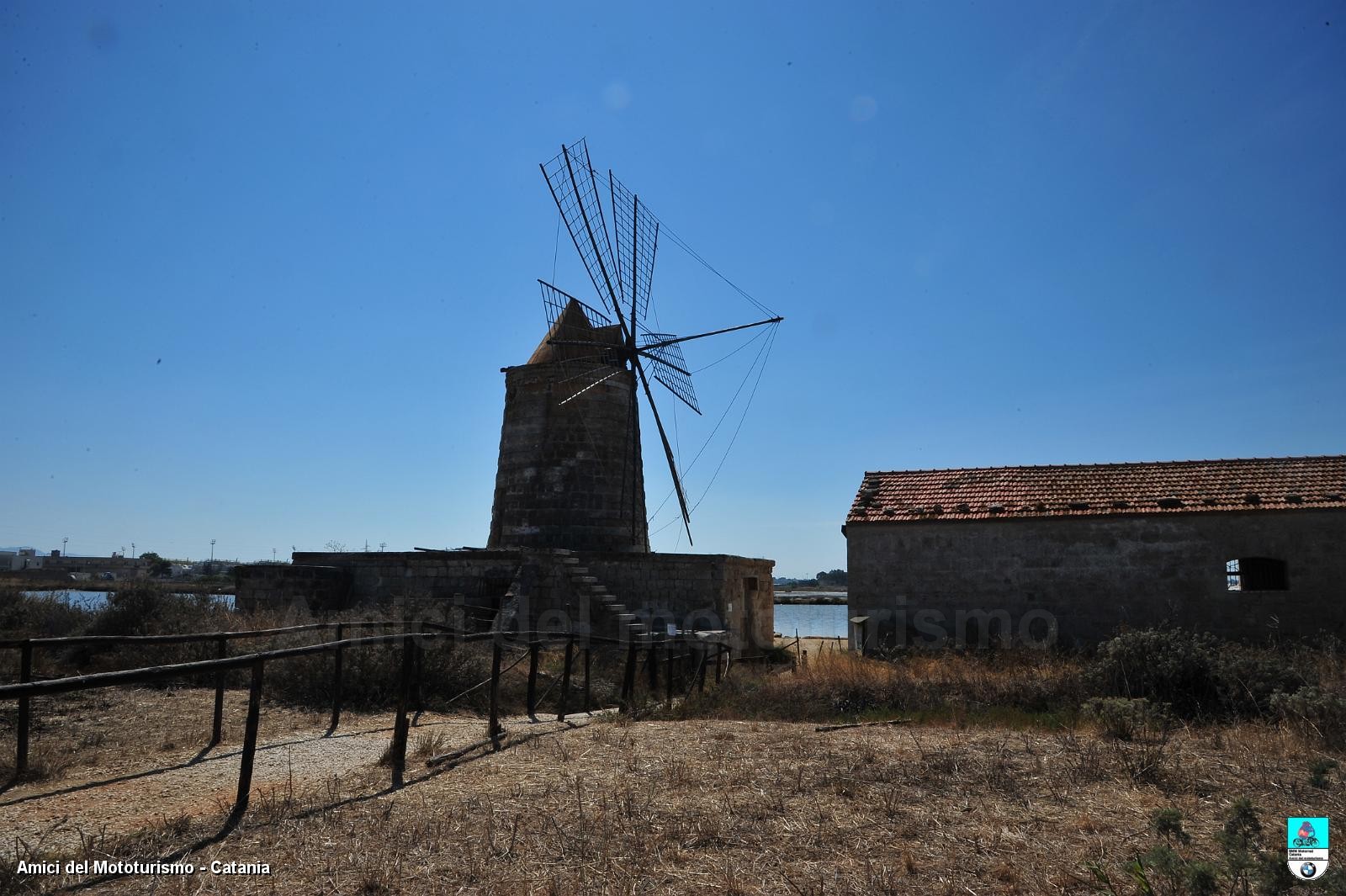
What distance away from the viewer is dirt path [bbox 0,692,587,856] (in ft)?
14.3

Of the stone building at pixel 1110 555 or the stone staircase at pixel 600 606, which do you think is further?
the stone staircase at pixel 600 606

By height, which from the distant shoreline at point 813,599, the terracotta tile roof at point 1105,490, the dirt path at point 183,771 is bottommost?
the distant shoreline at point 813,599

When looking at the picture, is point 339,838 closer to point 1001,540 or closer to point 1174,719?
point 1174,719

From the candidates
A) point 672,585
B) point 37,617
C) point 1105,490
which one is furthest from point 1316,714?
point 37,617

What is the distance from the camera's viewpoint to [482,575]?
1598cm

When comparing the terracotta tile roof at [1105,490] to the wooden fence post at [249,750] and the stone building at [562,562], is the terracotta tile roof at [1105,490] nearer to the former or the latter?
the stone building at [562,562]

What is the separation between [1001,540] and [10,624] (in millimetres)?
15045

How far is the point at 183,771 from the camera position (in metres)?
5.61

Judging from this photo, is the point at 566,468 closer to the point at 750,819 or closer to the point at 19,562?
the point at 750,819

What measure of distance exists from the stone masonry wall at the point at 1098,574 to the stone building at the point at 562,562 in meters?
3.16

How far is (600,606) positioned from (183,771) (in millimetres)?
9589

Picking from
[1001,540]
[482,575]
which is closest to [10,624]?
[482,575]

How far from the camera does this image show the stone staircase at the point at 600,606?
14.5 metres

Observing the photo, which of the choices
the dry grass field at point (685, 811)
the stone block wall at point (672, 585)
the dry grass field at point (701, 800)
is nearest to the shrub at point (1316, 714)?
the dry grass field at point (701, 800)
